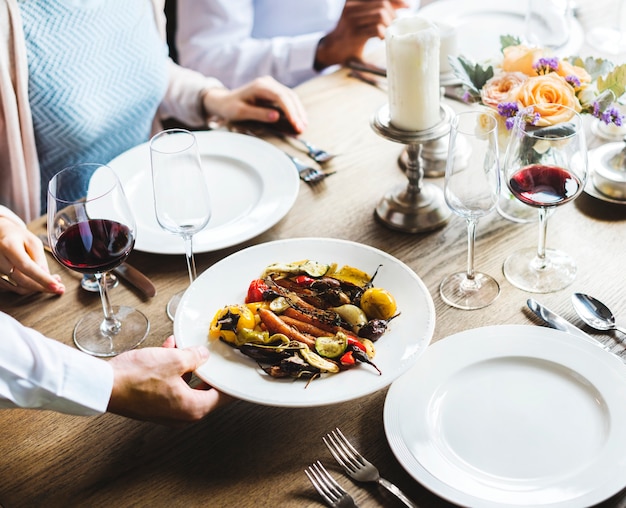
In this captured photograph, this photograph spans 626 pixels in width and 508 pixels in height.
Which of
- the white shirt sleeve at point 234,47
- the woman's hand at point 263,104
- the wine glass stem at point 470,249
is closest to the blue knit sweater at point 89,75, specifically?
the woman's hand at point 263,104

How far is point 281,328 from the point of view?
986mm

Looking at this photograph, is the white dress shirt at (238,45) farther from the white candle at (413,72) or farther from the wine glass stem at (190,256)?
the wine glass stem at (190,256)

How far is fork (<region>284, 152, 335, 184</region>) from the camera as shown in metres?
1.42

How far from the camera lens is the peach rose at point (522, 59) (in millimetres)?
1232

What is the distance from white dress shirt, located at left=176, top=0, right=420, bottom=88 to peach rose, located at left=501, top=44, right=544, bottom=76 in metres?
0.89

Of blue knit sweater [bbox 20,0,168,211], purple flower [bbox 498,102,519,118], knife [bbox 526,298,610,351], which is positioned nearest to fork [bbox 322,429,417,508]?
knife [bbox 526,298,610,351]

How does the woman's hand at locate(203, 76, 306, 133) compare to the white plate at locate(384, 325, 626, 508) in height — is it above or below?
above

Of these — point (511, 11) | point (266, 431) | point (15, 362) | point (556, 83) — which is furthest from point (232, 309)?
point (511, 11)

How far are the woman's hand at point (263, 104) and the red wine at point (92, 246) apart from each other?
2.11 feet

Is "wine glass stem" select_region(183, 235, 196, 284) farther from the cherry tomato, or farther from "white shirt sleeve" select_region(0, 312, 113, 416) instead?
"white shirt sleeve" select_region(0, 312, 113, 416)

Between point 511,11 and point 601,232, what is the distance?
2.98ft

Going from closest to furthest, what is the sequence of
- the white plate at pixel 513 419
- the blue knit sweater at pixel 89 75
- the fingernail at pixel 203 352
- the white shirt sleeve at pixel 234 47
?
the white plate at pixel 513 419 < the fingernail at pixel 203 352 < the blue knit sweater at pixel 89 75 < the white shirt sleeve at pixel 234 47

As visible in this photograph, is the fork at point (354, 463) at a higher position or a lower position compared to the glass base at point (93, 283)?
higher

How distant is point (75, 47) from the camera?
160 cm
